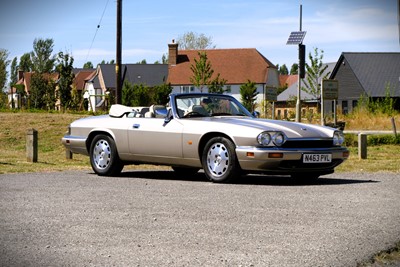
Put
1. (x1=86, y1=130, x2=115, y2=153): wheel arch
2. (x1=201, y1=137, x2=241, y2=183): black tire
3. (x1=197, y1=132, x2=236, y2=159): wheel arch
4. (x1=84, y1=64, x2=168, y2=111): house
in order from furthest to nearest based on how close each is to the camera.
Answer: (x1=84, y1=64, x2=168, y2=111): house < (x1=86, y1=130, x2=115, y2=153): wheel arch < (x1=197, y1=132, x2=236, y2=159): wheel arch < (x1=201, y1=137, x2=241, y2=183): black tire

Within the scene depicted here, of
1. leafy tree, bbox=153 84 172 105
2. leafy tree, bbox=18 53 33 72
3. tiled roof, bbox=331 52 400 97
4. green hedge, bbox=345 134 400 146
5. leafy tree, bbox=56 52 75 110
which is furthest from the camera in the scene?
tiled roof, bbox=331 52 400 97

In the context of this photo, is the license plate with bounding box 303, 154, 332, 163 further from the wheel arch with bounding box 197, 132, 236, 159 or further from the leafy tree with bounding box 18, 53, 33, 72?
the leafy tree with bounding box 18, 53, 33, 72

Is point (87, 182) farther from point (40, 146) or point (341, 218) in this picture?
point (40, 146)

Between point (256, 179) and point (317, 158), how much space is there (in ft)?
4.53

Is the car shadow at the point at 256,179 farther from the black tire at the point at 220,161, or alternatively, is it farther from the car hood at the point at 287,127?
the car hood at the point at 287,127

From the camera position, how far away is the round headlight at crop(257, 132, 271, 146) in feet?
37.5

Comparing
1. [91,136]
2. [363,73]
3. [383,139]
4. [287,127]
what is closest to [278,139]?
[287,127]

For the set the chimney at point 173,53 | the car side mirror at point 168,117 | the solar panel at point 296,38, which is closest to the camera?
the car side mirror at point 168,117

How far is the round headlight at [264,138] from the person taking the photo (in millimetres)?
11438

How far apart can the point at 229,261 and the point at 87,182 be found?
260 inches

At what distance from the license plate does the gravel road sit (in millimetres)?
357

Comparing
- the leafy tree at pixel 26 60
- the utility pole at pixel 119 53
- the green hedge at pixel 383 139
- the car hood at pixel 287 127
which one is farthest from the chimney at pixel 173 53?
the car hood at pixel 287 127

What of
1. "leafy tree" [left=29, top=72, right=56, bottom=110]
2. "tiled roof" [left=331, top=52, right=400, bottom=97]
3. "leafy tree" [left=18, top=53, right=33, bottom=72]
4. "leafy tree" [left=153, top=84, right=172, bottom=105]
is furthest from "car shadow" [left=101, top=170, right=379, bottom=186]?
"tiled roof" [left=331, top=52, right=400, bottom=97]

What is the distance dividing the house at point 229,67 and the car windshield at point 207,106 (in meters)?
95.7
